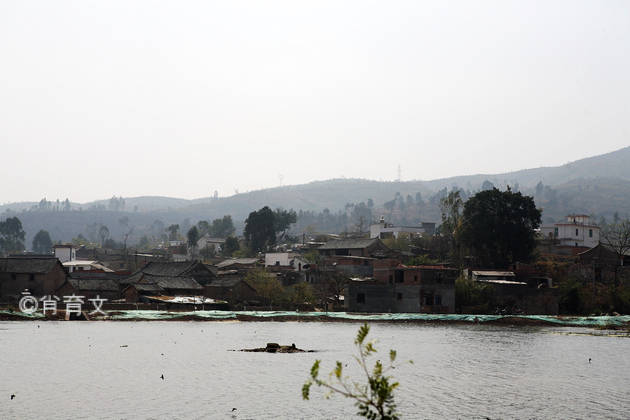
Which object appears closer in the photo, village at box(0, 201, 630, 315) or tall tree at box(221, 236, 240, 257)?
village at box(0, 201, 630, 315)

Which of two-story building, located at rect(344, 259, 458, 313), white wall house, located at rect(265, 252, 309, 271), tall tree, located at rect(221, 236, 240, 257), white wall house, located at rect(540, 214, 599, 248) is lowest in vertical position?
two-story building, located at rect(344, 259, 458, 313)

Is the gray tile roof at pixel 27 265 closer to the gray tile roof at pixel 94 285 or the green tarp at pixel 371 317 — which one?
the gray tile roof at pixel 94 285

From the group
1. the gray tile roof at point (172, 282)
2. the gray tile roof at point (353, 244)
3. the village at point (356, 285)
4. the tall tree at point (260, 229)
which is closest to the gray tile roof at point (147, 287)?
the village at point (356, 285)

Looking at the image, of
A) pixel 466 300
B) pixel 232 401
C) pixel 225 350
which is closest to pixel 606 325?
pixel 466 300

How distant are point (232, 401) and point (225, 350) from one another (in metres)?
18.1

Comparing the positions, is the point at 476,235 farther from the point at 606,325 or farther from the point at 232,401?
the point at 232,401

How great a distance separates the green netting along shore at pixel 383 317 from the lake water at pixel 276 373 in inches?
304

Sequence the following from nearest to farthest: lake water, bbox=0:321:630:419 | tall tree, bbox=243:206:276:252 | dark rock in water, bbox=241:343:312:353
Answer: lake water, bbox=0:321:630:419
dark rock in water, bbox=241:343:312:353
tall tree, bbox=243:206:276:252

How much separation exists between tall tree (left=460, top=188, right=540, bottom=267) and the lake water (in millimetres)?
29738

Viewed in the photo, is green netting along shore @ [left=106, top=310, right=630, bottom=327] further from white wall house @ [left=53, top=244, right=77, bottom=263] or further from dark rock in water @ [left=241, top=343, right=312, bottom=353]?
white wall house @ [left=53, top=244, right=77, bottom=263]

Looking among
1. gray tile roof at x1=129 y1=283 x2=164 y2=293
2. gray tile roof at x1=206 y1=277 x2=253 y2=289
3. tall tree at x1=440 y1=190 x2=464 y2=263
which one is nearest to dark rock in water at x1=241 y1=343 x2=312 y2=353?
gray tile roof at x1=129 y1=283 x2=164 y2=293

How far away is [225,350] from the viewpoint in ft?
159

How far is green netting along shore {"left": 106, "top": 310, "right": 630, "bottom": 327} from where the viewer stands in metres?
71.9

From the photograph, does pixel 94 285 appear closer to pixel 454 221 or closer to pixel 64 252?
pixel 64 252
